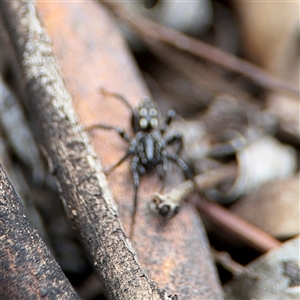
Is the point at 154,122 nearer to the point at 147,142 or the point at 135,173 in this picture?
the point at 147,142

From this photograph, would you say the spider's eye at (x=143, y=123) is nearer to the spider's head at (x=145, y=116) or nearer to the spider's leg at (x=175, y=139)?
the spider's head at (x=145, y=116)

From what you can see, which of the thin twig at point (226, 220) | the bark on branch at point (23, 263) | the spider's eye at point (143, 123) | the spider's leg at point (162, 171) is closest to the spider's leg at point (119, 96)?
the spider's eye at point (143, 123)

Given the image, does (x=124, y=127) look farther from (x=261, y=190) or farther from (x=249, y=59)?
(x=249, y=59)

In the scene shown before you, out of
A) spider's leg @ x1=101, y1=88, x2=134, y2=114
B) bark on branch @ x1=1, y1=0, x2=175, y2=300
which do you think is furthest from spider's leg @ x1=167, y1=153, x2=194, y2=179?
bark on branch @ x1=1, y1=0, x2=175, y2=300

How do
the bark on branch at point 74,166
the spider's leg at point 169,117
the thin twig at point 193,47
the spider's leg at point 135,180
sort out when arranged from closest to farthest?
the bark on branch at point 74,166 → the spider's leg at point 135,180 → the spider's leg at point 169,117 → the thin twig at point 193,47

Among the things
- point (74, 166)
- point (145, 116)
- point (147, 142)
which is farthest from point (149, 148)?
point (74, 166)

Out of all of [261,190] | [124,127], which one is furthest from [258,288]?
[124,127]

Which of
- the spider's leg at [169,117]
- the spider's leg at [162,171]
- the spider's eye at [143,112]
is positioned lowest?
the spider's leg at [169,117]

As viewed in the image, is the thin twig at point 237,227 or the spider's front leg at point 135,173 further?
the thin twig at point 237,227
